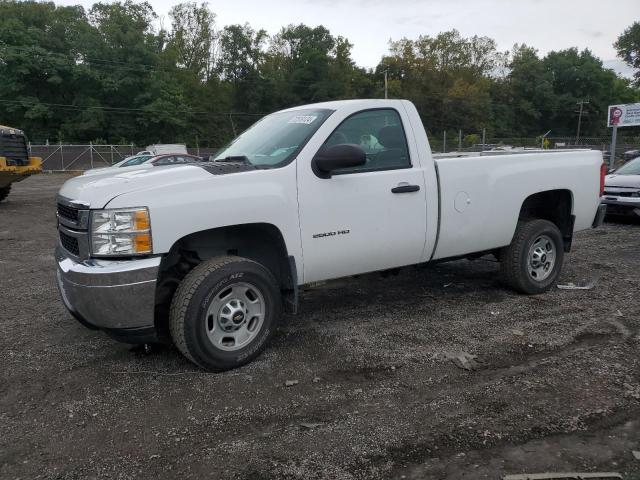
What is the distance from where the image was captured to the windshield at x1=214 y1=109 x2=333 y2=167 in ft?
14.1

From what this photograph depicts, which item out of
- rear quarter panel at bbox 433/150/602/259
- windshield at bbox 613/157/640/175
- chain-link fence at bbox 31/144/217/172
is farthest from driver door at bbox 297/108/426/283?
chain-link fence at bbox 31/144/217/172

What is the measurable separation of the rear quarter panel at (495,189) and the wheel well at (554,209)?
3.1 inches

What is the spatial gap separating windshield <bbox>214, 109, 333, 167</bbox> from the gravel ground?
1.56 meters

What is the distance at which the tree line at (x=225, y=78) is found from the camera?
52844 millimetres

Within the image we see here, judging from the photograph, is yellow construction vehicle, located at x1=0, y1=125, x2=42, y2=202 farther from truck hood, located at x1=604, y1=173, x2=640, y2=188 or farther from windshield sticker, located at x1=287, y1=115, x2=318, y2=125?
truck hood, located at x1=604, y1=173, x2=640, y2=188

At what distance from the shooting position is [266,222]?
395 cm

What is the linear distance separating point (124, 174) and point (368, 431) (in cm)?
257

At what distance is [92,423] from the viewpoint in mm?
3299

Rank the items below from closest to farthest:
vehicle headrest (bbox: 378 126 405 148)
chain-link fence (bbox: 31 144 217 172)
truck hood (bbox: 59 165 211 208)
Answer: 1. truck hood (bbox: 59 165 211 208)
2. vehicle headrest (bbox: 378 126 405 148)
3. chain-link fence (bbox: 31 144 217 172)

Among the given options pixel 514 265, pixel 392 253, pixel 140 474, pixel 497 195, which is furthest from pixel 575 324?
pixel 140 474

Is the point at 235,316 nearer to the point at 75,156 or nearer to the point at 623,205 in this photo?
the point at 623,205

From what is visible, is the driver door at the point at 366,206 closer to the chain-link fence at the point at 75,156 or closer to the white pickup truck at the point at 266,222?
the white pickup truck at the point at 266,222

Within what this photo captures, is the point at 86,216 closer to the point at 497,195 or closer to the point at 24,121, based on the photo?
the point at 497,195

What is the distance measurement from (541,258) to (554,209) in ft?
2.25
